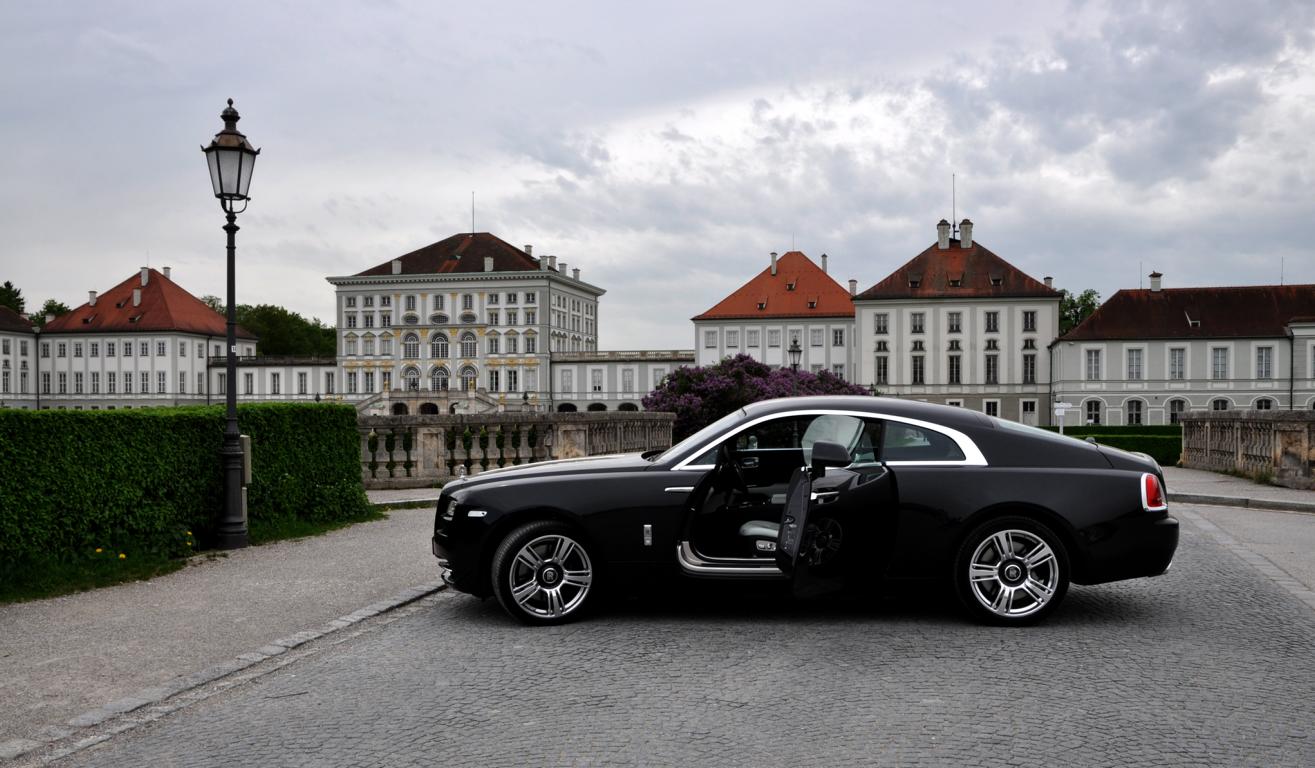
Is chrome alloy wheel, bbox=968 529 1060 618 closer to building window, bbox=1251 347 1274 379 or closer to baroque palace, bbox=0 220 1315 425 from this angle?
baroque palace, bbox=0 220 1315 425

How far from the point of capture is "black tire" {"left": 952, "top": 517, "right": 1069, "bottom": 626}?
723 cm

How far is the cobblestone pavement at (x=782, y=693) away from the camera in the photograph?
15.7 ft

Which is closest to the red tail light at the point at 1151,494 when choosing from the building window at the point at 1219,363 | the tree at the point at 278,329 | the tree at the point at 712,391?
the tree at the point at 712,391

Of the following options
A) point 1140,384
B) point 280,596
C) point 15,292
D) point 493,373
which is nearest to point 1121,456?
point 280,596

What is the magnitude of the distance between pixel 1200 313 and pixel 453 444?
252 ft

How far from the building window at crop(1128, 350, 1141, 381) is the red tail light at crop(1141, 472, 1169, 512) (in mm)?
81119

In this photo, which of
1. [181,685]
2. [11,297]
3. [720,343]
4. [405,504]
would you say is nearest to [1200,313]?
[720,343]

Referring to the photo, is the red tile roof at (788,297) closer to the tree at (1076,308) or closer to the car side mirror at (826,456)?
the tree at (1076,308)

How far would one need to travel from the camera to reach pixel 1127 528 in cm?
735

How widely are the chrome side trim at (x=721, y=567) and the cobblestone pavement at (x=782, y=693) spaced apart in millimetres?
368

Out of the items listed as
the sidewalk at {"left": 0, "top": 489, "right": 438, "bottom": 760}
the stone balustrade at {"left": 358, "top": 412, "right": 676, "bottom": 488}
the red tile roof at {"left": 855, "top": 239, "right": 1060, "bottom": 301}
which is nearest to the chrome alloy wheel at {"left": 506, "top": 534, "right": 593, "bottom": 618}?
the sidewalk at {"left": 0, "top": 489, "right": 438, "bottom": 760}

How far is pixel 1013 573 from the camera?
23.9 ft

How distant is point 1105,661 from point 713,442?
272cm

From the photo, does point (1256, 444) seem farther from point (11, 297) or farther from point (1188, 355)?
point (11, 297)
